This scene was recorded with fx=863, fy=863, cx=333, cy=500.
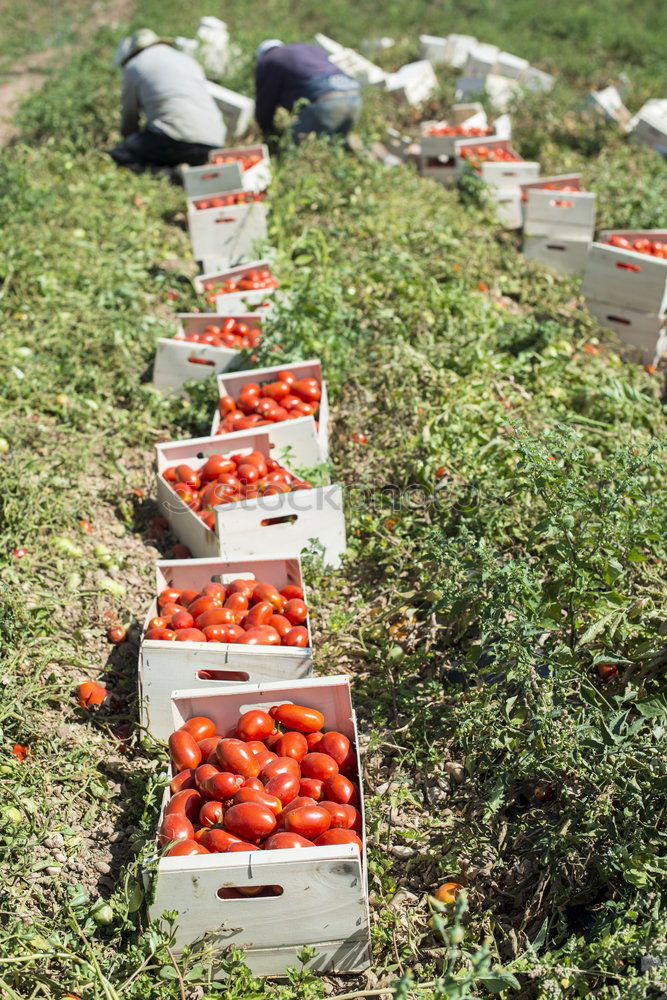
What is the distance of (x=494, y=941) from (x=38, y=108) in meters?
9.92

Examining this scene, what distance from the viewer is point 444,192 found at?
868 centimetres

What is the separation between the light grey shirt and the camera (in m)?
8.71

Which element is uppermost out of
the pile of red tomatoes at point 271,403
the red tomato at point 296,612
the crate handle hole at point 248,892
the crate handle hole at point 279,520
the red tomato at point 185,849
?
the pile of red tomatoes at point 271,403

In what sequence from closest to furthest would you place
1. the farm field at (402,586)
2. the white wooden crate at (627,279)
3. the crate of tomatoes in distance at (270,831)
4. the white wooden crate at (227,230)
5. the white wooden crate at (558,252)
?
the crate of tomatoes in distance at (270,831) → the farm field at (402,586) → the white wooden crate at (627,279) → the white wooden crate at (227,230) → the white wooden crate at (558,252)

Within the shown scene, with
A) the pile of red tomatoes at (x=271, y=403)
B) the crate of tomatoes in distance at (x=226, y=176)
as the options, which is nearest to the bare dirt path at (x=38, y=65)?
the crate of tomatoes in distance at (x=226, y=176)

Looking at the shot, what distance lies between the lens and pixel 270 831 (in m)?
2.71

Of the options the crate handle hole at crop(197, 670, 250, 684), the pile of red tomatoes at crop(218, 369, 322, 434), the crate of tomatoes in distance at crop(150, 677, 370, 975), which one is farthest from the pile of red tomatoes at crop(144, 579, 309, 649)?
the pile of red tomatoes at crop(218, 369, 322, 434)

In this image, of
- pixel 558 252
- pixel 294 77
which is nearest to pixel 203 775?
pixel 558 252

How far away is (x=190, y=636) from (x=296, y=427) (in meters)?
1.49

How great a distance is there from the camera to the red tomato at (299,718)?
308 cm

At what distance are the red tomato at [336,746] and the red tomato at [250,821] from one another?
37 cm

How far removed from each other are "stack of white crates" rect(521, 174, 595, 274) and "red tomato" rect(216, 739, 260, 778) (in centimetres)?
578

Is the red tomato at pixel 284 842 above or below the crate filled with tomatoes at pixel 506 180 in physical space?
below

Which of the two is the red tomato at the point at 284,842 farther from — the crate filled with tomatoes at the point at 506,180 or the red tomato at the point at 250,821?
the crate filled with tomatoes at the point at 506,180
